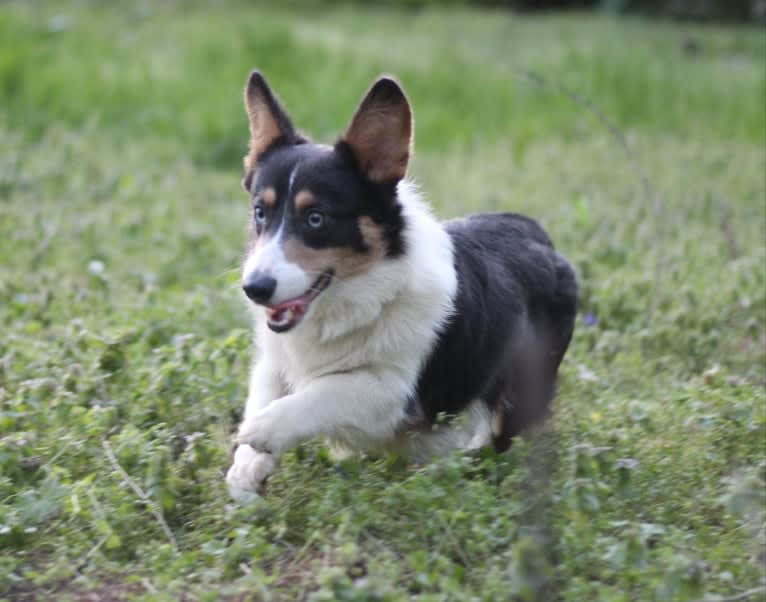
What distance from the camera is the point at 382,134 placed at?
12.5ft

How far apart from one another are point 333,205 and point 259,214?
0.89 feet

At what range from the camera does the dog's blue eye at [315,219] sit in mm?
3697

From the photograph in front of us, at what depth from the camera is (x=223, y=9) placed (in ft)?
44.5

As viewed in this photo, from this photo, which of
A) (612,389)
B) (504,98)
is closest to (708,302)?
(612,389)

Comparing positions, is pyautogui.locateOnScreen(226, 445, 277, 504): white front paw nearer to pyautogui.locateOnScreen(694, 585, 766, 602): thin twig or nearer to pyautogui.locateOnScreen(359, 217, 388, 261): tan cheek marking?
pyautogui.locateOnScreen(359, 217, 388, 261): tan cheek marking

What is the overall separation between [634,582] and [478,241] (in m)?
1.58

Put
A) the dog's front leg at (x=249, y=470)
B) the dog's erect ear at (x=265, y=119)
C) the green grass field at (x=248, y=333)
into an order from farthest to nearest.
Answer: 1. the dog's erect ear at (x=265, y=119)
2. the dog's front leg at (x=249, y=470)
3. the green grass field at (x=248, y=333)

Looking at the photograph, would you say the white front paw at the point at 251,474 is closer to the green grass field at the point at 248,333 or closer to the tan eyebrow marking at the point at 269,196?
the green grass field at the point at 248,333

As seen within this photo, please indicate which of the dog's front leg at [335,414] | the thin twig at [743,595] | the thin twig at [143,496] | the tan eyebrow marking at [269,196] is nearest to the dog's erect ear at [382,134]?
the tan eyebrow marking at [269,196]

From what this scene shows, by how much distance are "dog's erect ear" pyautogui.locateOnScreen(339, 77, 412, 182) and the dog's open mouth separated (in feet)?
1.35

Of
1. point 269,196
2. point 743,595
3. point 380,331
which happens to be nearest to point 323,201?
point 269,196

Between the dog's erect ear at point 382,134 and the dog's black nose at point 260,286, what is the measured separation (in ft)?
1.88

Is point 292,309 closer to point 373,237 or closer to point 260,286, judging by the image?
point 260,286

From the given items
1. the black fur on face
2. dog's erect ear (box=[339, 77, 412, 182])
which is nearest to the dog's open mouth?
the black fur on face
